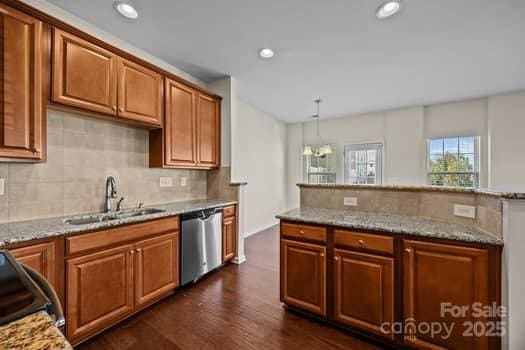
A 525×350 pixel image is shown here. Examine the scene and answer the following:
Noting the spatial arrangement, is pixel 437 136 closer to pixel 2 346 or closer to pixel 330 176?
pixel 330 176

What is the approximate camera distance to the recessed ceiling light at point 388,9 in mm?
1901

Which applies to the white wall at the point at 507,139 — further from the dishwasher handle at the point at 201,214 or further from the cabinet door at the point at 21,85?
the cabinet door at the point at 21,85

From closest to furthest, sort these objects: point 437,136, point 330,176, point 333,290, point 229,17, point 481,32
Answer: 1. point 333,290
2. point 229,17
3. point 481,32
4. point 437,136
5. point 330,176

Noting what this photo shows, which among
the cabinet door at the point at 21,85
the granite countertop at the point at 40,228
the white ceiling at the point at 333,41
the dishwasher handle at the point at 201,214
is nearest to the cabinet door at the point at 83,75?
the cabinet door at the point at 21,85

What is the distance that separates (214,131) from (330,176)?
12.4ft

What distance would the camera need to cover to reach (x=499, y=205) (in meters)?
1.40

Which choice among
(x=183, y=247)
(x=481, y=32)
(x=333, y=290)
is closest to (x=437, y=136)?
(x=481, y=32)

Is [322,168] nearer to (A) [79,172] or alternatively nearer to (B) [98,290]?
(A) [79,172]

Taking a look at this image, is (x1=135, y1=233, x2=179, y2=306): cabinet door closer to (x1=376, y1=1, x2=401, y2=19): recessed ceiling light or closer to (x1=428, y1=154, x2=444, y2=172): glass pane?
(x1=376, y1=1, x2=401, y2=19): recessed ceiling light

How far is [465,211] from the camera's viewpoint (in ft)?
5.65

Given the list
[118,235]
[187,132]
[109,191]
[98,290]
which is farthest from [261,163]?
[98,290]

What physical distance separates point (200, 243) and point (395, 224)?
80.5 inches

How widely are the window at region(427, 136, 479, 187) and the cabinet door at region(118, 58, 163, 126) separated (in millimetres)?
5379

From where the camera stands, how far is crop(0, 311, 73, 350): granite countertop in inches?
18.6
